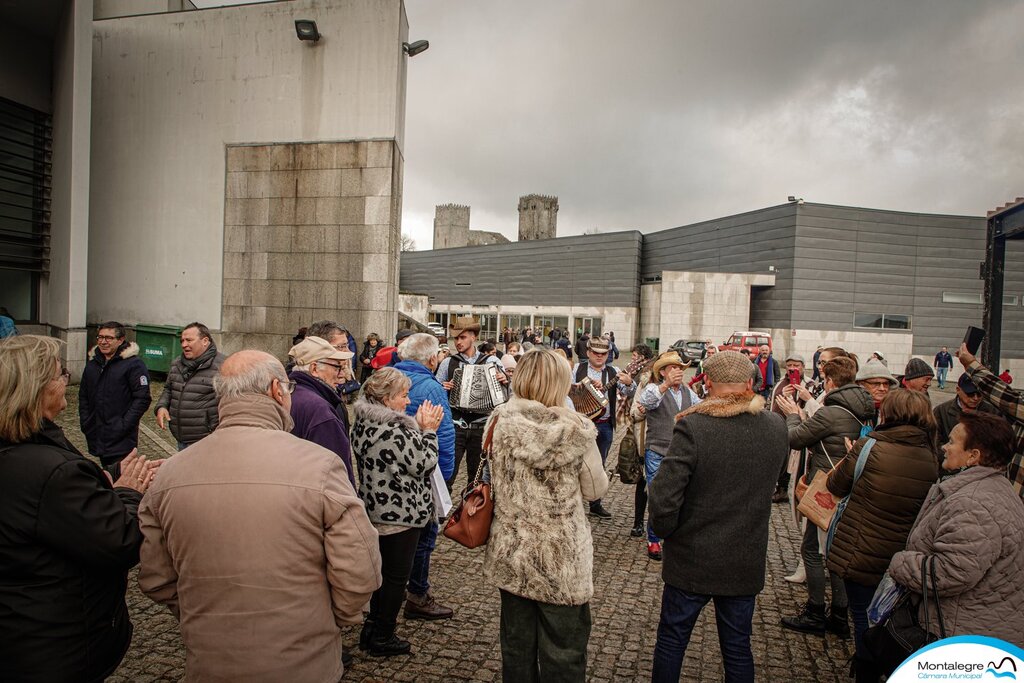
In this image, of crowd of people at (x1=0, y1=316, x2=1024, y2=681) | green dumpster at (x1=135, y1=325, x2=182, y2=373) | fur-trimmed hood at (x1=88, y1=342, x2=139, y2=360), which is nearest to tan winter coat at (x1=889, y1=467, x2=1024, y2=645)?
crowd of people at (x1=0, y1=316, x2=1024, y2=681)

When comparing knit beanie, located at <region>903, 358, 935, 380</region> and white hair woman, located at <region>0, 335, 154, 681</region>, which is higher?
knit beanie, located at <region>903, 358, 935, 380</region>

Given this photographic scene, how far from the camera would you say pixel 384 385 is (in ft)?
11.3

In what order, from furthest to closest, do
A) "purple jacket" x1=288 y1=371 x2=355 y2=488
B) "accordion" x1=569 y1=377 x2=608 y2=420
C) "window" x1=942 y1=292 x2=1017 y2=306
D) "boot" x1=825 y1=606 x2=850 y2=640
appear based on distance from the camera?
"window" x1=942 y1=292 x2=1017 y2=306, "accordion" x1=569 y1=377 x2=608 y2=420, "boot" x1=825 y1=606 x2=850 y2=640, "purple jacket" x1=288 y1=371 x2=355 y2=488

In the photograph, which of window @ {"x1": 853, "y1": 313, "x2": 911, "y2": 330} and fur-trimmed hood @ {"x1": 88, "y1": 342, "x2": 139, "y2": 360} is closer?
fur-trimmed hood @ {"x1": 88, "y1": 342, "x2": 139, "y2": 360}

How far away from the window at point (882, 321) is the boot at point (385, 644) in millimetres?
38106

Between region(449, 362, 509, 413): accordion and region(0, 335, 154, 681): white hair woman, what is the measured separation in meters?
3.38

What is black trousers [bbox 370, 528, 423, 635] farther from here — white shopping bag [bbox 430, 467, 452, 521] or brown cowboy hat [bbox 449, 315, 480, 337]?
brown cowboy hat [bbox 449, 315, 480, 337]

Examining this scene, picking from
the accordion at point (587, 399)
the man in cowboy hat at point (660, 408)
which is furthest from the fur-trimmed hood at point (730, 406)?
the accordion at point (587, 399)

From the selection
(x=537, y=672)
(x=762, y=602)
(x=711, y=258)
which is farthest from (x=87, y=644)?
(x=711, y=258)

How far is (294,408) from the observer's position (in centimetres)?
321

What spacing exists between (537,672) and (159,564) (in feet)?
5.74

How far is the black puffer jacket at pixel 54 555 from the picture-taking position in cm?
187

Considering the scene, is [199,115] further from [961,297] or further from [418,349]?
[961,297]

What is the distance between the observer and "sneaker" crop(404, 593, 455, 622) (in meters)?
4.04
